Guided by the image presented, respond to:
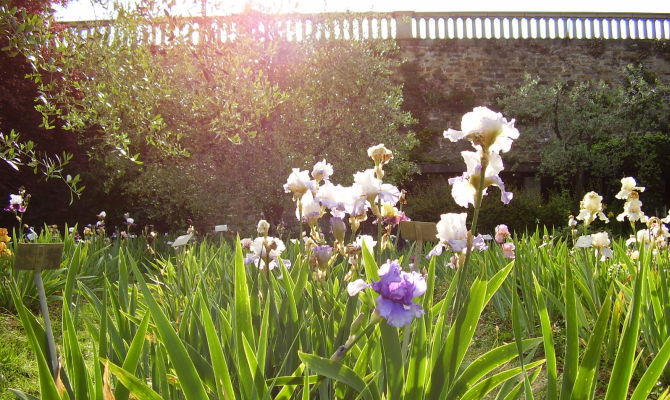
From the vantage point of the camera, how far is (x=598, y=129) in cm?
1098

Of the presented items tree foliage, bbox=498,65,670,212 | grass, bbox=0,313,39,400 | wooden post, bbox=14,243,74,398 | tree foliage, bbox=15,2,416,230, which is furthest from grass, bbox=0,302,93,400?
tree foliage, bbox=498,65,670,212

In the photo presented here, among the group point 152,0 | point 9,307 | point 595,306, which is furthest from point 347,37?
point 595,306

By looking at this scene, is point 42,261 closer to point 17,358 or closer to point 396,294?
point 396,294

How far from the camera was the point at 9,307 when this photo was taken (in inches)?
138

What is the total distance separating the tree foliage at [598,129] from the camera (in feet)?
34.8

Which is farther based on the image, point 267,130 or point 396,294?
point 267,130

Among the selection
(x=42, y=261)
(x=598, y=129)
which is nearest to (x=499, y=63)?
(x=598, y=129)

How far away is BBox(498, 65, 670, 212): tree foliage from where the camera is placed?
1060 cm

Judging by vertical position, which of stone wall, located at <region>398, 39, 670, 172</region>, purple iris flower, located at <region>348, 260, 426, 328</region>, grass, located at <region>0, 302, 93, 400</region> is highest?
stone wall, located at <region>398, 39, 670, 172</region>

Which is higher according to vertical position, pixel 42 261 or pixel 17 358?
pixel 42 261

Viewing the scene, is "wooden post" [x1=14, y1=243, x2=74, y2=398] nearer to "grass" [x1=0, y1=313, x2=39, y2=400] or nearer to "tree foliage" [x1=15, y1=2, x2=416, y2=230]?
"grass" [x1=0, y1=313, x2=39, y2=400]

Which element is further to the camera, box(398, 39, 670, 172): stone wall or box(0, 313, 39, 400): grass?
box(398, 39, 670, 172): stone wall

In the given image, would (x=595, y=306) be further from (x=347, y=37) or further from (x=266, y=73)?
(x=347, y=37)

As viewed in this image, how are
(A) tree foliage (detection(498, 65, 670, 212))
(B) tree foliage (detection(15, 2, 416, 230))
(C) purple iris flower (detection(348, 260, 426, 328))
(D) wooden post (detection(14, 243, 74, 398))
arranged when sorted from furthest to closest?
1. (A) tree foliage (detection(498, 65, 670, 212))
2. (B) tree foliage (detection(15, 2, 416, 230))
3. (D) wooden post (detection(14, 243, 74, 398))
4. (C) purple iris flower (detection(348, 260, 426, 328))
